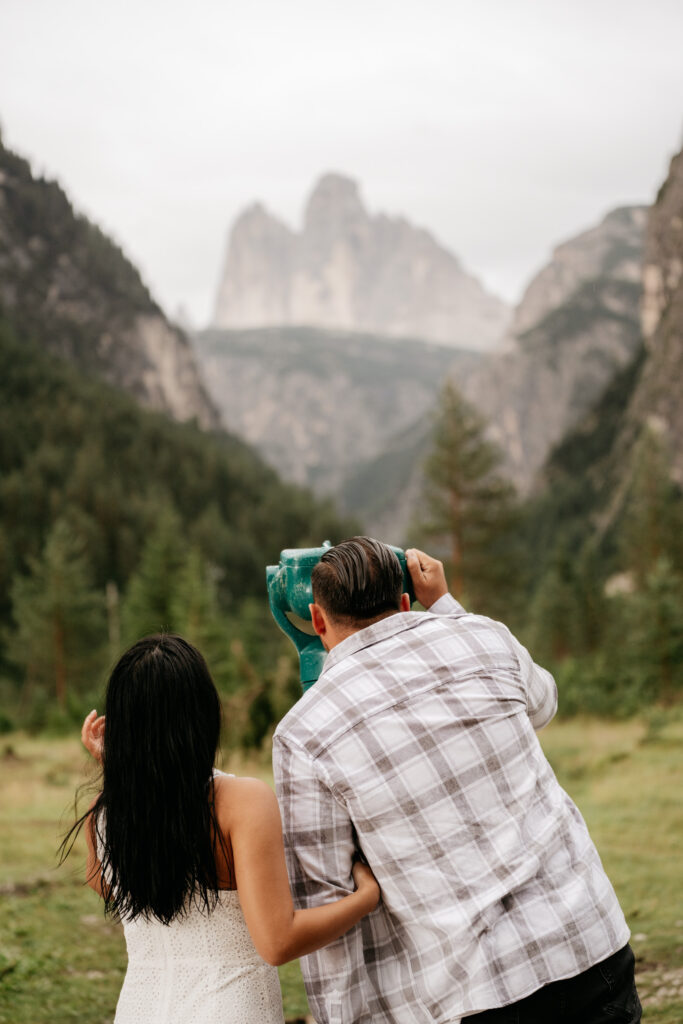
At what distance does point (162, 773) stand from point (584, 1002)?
43.9 inches

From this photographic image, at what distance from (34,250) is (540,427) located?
78.6m

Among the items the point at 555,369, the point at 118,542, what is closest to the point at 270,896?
the point at 118,542

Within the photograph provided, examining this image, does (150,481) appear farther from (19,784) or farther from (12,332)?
(19,784)

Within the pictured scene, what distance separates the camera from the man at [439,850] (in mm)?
2133

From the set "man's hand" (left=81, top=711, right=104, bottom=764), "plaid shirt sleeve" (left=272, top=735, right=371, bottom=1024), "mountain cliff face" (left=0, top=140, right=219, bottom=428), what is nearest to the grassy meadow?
"man's hand" (left=81, top=711, right=104, bottom=764)

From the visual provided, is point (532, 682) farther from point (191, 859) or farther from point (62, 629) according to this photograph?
point (62, 629)

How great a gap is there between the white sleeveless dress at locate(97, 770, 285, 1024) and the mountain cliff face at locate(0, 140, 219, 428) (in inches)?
3521

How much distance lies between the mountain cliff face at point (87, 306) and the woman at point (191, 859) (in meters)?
89.4

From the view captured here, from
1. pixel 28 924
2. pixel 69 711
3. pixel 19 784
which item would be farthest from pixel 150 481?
pixel 28 924

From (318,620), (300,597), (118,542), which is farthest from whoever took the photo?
(118,542)

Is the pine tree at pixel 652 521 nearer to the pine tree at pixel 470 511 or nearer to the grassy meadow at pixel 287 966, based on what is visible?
the pine tree at pixel 470 511

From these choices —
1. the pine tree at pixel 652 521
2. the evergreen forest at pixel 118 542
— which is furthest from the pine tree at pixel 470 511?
the evergreen forest at pixel 118 542

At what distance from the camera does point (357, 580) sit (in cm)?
236

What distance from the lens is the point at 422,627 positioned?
7.77ft
